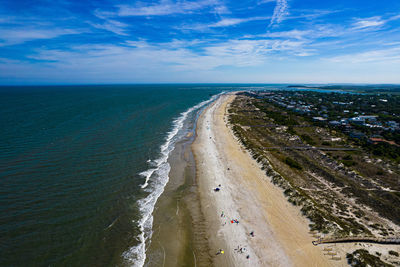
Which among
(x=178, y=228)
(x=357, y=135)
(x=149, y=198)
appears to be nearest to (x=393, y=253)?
(x=178, y=228)

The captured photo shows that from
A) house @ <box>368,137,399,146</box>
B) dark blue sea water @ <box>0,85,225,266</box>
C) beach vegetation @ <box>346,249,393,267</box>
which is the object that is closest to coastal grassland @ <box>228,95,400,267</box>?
beach vegetation @ <box>346,249,393,267</box>

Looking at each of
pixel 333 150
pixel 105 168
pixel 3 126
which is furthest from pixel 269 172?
pixel 3 126

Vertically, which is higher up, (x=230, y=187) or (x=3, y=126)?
(x=3, y=126)

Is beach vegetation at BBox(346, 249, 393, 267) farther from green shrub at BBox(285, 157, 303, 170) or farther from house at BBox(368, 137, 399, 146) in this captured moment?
house at BBox(368, 137, 399, 146)

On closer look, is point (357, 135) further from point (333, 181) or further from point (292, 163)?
point (333, 181)

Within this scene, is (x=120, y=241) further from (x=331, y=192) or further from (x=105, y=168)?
(x=331, y=192)

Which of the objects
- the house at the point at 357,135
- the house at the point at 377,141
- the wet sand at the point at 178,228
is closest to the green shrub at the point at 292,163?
the wet sand at the point at 178,228

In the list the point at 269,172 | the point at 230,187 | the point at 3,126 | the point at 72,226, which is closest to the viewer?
the point at 72,226
